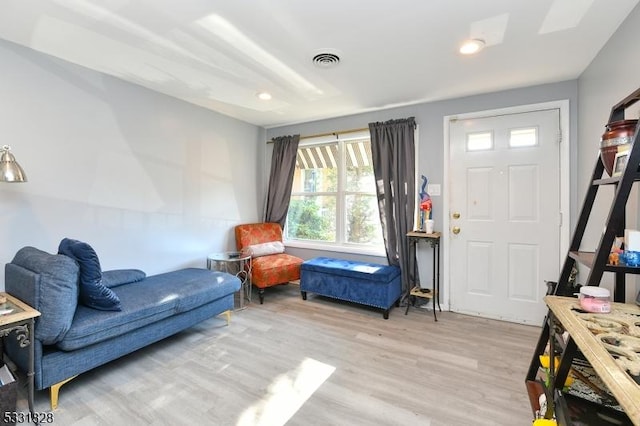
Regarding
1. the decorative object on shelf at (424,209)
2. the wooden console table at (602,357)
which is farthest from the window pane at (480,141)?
the wooden console table at (602,357)

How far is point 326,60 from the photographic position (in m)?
2.37

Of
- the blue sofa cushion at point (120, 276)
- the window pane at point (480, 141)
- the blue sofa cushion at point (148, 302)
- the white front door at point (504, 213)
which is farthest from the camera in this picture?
the window pane at point (480, 141)

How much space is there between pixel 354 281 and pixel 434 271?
87cm

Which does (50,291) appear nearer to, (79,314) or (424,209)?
(79,314)

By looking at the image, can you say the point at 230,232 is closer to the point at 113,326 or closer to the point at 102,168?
the point at 102,168

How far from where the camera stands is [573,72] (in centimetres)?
258

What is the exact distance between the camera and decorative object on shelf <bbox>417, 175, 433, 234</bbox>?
325 centimetres

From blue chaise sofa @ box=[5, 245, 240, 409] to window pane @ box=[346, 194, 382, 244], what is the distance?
2066 mm

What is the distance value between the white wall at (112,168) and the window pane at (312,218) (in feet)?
3.03

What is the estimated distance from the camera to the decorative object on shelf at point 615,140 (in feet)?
4.52

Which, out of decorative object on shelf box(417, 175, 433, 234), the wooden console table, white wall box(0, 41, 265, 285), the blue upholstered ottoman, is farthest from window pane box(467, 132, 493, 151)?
white wall box(0, 41, 265, 285)

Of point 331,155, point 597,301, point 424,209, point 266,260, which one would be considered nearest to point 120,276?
point 266,260

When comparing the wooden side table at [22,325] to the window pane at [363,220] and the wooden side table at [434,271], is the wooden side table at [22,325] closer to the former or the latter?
the wooden side table at [434,271]

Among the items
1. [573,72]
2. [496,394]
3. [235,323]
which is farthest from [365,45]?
[235,323]
